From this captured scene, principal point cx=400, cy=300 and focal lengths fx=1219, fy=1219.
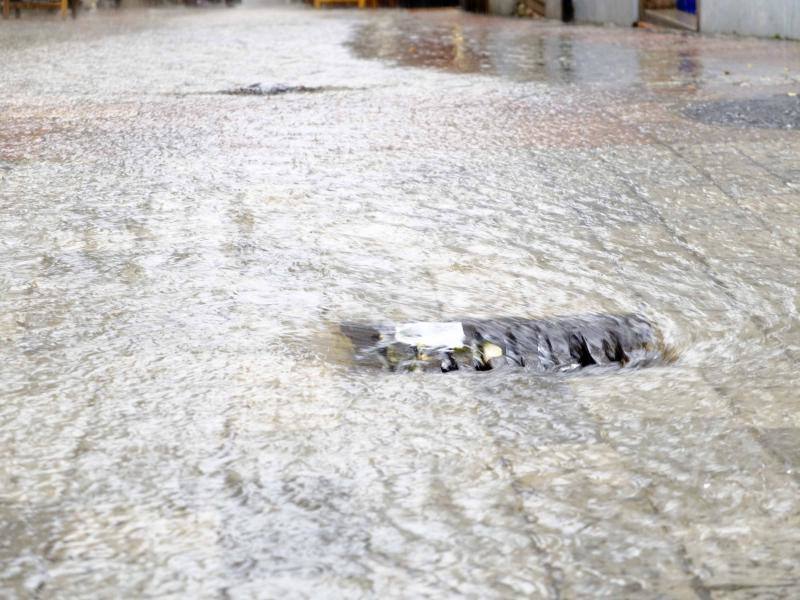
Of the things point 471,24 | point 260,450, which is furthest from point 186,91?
point 471,24

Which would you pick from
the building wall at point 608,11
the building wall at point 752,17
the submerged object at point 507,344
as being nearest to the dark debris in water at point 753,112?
the submerged object at point 507,344

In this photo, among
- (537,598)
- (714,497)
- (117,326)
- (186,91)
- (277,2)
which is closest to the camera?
(537,598)

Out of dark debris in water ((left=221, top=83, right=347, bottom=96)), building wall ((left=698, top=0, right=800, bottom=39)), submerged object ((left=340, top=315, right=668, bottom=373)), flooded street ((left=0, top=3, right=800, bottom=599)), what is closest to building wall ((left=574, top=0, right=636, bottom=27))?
building wall ((left=698, top=0, right=800, bottom=39))

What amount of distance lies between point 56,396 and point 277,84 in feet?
18.1

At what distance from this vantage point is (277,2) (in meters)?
23.9

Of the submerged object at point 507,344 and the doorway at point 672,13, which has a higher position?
the doorway at point 672,13

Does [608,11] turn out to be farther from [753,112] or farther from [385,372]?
[385,372]

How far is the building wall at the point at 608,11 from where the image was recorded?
13.7 m

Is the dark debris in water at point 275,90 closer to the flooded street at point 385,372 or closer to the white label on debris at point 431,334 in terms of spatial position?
the flooded street at point 385,372

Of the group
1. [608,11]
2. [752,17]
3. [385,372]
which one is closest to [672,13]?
[608,11]

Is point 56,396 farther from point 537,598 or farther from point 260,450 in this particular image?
point 537,598

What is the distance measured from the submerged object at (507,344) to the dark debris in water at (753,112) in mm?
2977

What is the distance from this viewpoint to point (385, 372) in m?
2.73

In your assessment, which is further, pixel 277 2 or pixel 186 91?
pixel 277 2
